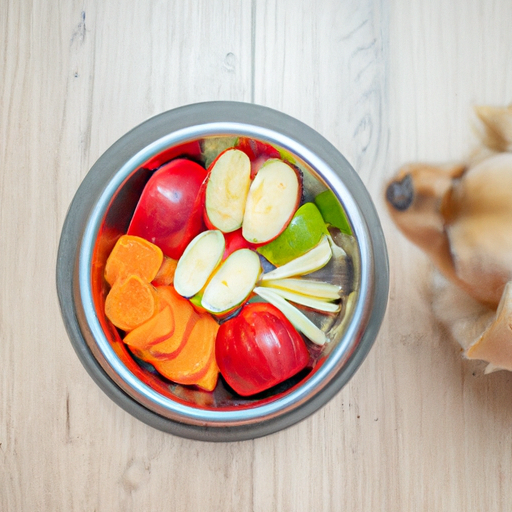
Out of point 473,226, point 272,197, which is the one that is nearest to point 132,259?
point 272,197

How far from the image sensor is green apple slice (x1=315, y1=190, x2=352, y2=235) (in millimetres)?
408

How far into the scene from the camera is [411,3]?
0.49 meters

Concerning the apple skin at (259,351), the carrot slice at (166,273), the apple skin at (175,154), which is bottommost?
the apple skin at (259,351)

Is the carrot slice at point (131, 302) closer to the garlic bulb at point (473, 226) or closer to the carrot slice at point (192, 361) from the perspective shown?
the carrot slice at point (192, 361)

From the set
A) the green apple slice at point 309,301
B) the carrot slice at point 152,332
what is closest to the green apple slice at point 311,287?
the green apple slice at point 309,301

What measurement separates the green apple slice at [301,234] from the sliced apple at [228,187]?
0.15ft

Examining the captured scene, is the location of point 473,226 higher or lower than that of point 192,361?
higher

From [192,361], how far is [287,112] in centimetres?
25

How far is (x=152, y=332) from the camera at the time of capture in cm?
42

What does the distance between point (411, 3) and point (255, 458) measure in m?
0.48

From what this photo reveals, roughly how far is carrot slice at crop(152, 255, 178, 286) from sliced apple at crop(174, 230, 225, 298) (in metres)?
0.01

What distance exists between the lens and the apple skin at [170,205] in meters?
0.42

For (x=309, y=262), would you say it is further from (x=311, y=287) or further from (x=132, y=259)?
(x=132, y=259)

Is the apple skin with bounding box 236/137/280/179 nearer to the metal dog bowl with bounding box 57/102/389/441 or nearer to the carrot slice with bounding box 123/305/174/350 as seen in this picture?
the metal dog bowl with bounding box 57/102/389/441
